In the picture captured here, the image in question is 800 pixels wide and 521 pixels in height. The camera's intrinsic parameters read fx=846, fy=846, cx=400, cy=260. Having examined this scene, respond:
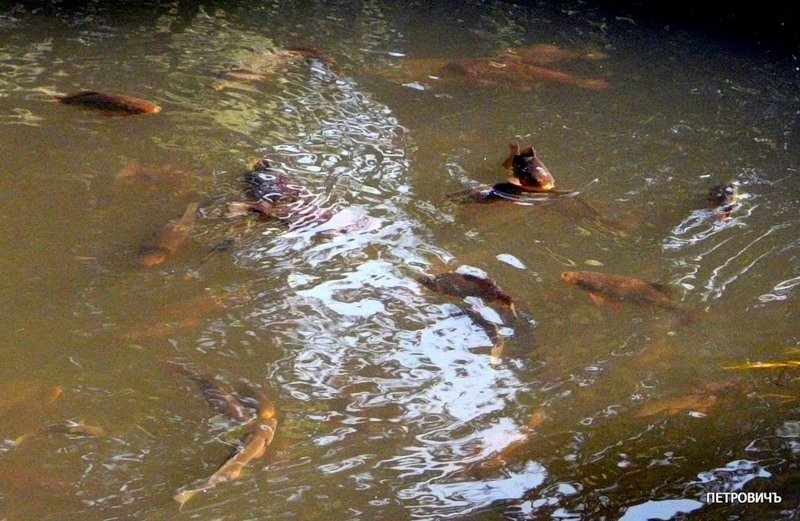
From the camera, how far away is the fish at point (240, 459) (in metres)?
2.29

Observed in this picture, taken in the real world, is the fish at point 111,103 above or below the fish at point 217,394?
above

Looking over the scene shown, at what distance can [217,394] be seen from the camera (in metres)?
2.62

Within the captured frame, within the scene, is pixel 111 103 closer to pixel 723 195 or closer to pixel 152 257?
pixel 152 257

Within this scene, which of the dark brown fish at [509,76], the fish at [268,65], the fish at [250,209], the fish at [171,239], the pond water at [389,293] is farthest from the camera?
the dark brown fish at [509,76]

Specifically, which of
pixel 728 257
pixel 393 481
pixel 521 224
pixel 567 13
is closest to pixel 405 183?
pixel 521 224

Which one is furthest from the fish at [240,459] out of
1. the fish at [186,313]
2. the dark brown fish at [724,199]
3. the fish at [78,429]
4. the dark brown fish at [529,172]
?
the dark brown fish at [724,199]

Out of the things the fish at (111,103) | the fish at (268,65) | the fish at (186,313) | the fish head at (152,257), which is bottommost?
the fish at (186,313)

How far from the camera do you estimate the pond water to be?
2.41m

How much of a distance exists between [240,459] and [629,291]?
5.16 feet

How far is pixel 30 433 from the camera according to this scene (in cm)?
246

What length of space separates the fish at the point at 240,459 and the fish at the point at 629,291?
131cm

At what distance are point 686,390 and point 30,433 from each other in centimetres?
204

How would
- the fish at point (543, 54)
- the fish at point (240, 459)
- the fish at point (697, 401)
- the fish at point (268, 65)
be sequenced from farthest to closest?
the fish at point (543, 54)
the fish at point (268, 65)
the fish at point (697, 401)
the fish at point (240, 459)

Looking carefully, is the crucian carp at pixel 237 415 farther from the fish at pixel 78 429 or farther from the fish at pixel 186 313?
the fish at pixel 78 429
